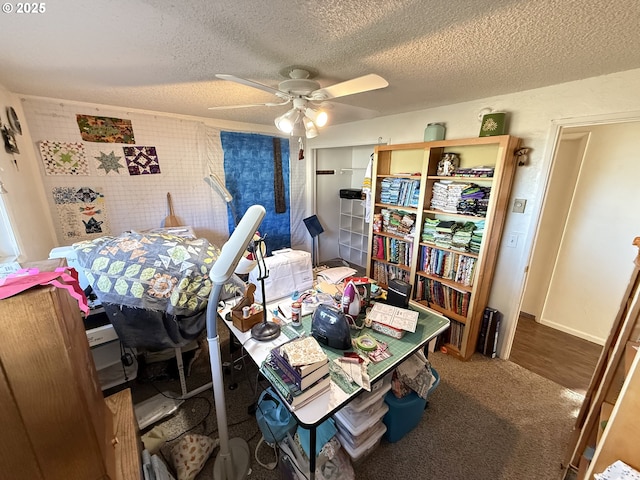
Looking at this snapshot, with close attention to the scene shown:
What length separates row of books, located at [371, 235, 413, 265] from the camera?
107 inches

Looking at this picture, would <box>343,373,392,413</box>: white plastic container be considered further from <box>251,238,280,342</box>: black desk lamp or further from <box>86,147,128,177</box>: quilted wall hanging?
<box>86,147,128,177</box>: quilted wall hanging

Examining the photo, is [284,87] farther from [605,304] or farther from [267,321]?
[605,304]

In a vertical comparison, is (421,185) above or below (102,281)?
above

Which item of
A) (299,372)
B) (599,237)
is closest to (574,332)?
(599,237)

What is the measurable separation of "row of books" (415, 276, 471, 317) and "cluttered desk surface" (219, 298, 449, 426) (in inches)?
29.6

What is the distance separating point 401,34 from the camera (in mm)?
1135

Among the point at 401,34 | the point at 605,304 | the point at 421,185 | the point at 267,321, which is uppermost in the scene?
the point at 401,34

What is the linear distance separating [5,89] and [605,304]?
5473 mm

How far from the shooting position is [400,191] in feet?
8.73

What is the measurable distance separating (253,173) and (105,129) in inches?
60.6

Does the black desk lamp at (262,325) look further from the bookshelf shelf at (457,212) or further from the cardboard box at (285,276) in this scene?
the bookshelf shelf at (457,212)

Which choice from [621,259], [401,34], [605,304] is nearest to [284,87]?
[401,34]

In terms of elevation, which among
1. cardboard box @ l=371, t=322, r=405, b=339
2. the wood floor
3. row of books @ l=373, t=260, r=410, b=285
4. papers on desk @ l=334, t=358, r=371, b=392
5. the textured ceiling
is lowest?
the wood floor

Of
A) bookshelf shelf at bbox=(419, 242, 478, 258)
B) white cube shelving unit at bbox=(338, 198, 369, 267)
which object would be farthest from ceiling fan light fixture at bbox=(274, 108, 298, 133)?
white cube shelving unit at bbox=(338, 198, 369, 267)
